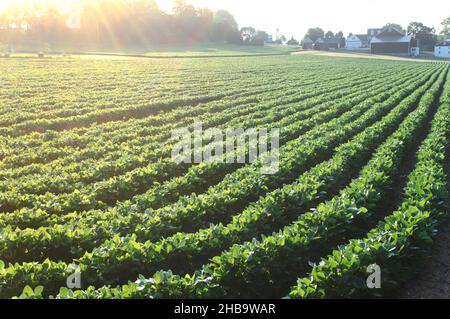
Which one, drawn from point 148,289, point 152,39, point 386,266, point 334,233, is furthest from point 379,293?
point 152,39

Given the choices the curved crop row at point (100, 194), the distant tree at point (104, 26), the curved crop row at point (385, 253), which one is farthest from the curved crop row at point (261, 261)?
the distant tree at point (104, 26)

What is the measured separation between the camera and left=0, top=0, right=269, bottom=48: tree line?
8838cm

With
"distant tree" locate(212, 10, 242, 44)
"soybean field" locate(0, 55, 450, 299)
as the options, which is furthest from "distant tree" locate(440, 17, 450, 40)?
"soybean field" locate(0, 55, 450, 299)

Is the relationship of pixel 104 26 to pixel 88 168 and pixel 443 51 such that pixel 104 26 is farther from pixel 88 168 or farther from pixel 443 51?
pixel 88 168

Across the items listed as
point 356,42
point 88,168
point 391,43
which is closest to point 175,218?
point 88,168

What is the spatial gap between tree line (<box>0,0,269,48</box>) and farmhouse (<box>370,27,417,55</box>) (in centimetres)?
3350

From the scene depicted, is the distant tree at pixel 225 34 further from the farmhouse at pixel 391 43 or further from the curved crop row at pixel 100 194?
the curved crop row at pixel 100 194

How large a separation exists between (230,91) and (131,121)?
1096 centimetres

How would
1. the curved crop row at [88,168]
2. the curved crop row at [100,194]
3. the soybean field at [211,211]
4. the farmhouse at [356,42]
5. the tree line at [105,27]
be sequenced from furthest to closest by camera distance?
the farmhouse at [356,42] → the tree line at [105,27] → the curved crop row at [88,168] → the curved crop row at [100,194] → the soybean field at [211,211]

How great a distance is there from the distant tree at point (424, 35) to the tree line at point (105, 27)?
47.1m

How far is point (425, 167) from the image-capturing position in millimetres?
10133

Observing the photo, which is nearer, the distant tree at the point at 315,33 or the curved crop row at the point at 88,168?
the curved crop row at the point at 88,168

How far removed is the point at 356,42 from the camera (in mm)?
130000

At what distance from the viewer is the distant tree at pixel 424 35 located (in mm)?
114438
